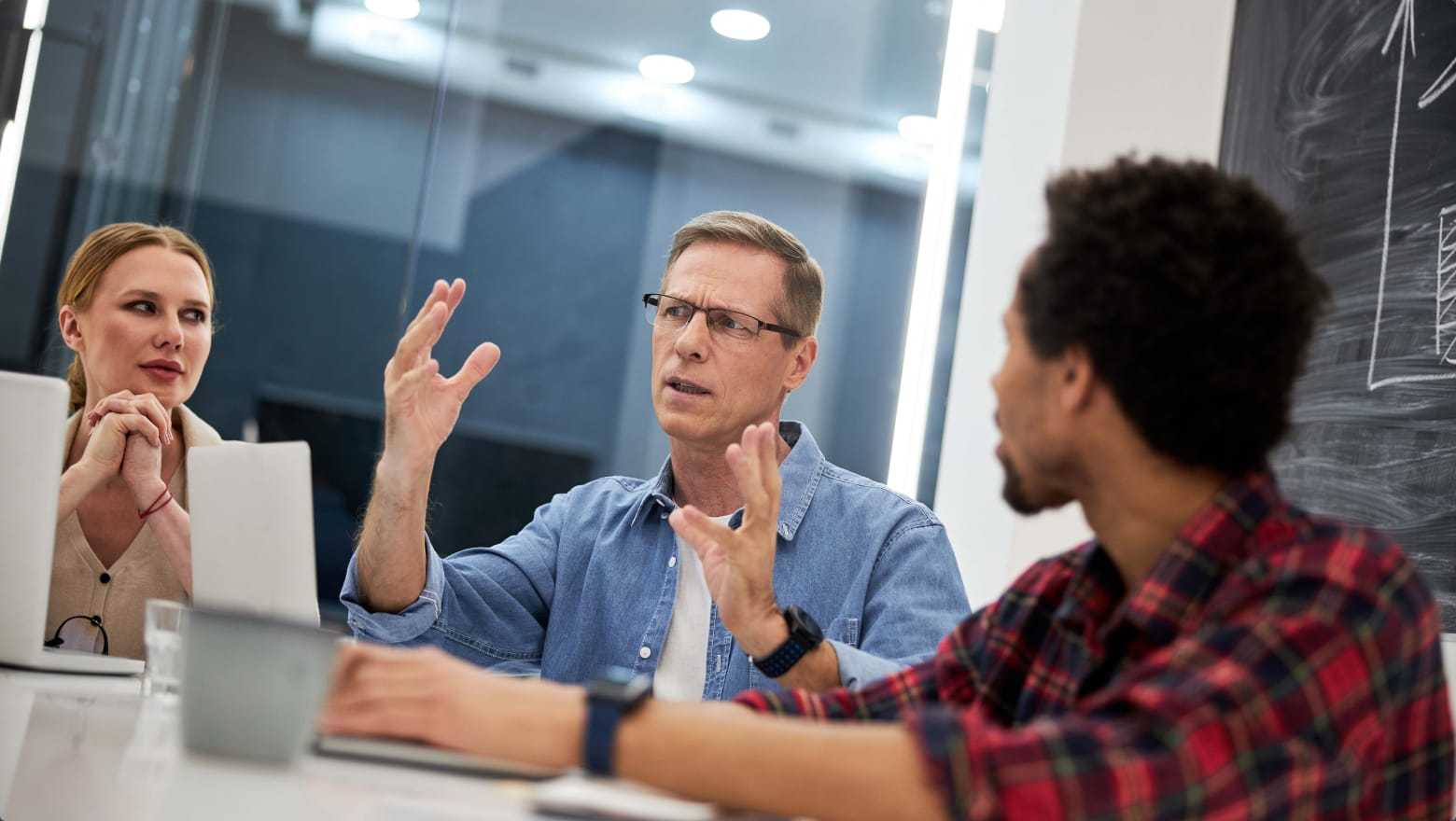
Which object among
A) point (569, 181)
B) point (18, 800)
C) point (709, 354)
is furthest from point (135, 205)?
point (18, 800)

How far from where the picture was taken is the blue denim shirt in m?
1.86

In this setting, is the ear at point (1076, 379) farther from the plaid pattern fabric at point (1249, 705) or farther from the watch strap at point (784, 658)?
the watch strap at point (784, 658)

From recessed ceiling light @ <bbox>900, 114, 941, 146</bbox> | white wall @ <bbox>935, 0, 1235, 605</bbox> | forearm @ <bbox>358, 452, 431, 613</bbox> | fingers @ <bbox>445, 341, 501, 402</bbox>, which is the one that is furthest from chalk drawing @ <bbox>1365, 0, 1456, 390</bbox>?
forearm @ <bbox>358, 452, 431, 613</bbox>

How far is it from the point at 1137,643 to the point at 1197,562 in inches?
3.9

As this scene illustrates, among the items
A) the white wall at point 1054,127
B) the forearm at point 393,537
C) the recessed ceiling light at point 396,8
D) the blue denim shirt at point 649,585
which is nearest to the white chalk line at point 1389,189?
the white wall at point 1054,127

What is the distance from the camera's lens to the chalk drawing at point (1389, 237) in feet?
7.85

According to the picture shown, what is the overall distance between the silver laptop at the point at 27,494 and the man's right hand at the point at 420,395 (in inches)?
18.1

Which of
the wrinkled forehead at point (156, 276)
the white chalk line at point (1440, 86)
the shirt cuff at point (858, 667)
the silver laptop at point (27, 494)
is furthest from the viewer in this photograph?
the white chalk line at point (1440, 86)

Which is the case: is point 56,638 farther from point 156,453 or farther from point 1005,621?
point 1005,621

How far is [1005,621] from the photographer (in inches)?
45.5

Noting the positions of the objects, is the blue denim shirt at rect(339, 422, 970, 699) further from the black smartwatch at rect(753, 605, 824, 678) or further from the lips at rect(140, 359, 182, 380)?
the lips at rect(140, 359, 182, 380)

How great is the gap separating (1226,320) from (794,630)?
0.72 meters

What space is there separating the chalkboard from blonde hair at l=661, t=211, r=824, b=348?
91 cm

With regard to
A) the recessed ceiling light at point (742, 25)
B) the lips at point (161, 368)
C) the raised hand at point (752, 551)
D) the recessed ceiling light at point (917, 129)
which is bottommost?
the raised hand at point (752, 551)
